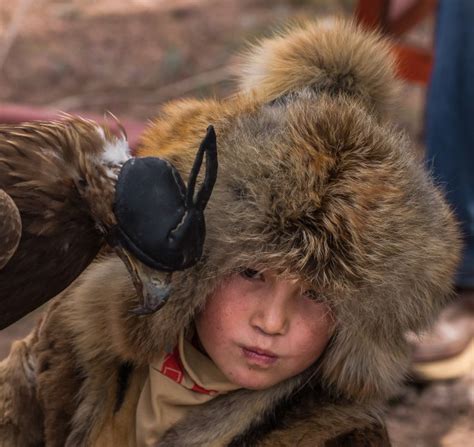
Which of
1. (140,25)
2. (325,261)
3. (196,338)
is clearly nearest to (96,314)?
(196,338)

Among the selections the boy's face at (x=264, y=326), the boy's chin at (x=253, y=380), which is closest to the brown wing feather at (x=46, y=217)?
the boy's face at (x=264, y=326)

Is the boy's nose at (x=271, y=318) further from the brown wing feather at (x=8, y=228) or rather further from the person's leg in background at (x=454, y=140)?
the person's leg in background at (x=454, y=140)

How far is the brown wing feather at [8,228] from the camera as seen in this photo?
208 cm

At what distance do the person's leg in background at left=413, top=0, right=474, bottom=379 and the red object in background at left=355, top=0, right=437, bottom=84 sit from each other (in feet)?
2.06

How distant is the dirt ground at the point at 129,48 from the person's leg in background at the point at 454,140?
125 cm

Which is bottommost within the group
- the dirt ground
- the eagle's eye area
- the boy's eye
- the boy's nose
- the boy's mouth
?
the boy's mouth

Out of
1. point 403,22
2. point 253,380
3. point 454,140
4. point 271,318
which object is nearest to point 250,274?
point 271,318

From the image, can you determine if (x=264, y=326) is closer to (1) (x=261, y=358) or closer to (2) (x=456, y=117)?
(1) (x=261, y=358)

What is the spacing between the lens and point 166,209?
1896mm

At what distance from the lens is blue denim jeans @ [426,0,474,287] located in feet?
12.3

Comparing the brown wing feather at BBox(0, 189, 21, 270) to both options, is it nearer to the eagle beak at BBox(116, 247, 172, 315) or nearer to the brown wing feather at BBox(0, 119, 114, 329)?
the brown wing feather at BBox(0, 119, 114, 329)

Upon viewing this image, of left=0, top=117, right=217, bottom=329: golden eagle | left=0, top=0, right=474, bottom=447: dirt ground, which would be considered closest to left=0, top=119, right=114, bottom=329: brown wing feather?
left=0, top=117, right=217, bottom=329: golden eagle

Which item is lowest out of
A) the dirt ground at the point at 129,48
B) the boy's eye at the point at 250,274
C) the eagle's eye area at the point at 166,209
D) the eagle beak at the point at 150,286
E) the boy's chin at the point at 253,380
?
the boy's chin at the point at 253,380

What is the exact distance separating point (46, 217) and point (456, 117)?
2028mm
